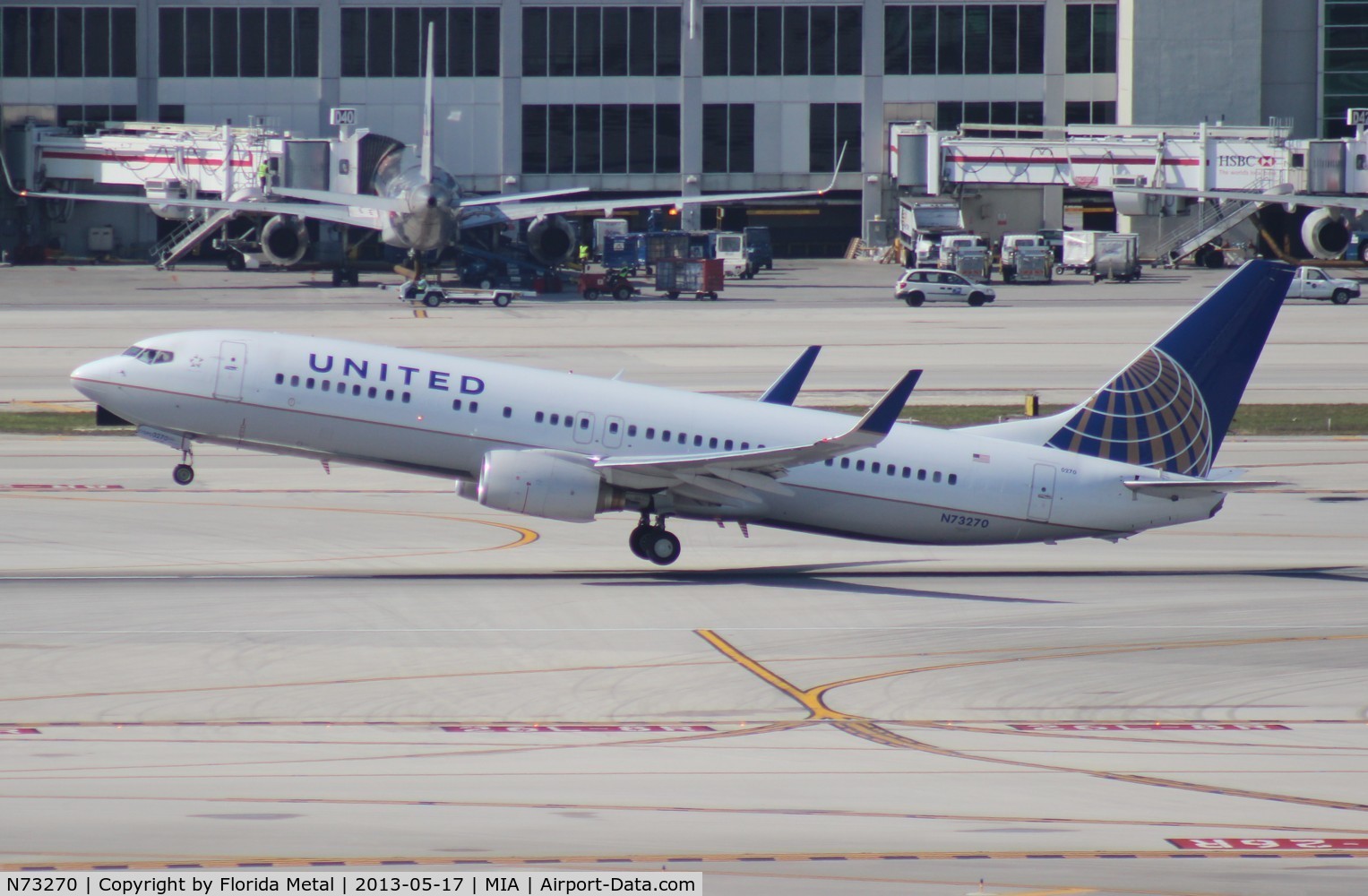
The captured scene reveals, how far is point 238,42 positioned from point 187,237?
54.1 ft

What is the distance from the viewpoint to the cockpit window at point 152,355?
114 ft

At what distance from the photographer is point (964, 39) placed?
12875 cm

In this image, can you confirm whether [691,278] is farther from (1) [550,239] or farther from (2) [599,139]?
(2) [599,139]

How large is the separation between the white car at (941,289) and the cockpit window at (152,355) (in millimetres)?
65812

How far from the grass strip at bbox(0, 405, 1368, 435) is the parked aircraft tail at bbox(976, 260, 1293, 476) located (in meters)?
19.2

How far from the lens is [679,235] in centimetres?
10850

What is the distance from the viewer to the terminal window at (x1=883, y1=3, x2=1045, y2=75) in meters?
128

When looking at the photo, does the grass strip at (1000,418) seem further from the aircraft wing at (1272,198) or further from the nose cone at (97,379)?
the nose cone at (97,379)

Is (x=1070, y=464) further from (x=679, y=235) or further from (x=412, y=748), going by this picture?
(x=679, y=235)

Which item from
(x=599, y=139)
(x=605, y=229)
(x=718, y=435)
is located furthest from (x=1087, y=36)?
(x=718, y=435)

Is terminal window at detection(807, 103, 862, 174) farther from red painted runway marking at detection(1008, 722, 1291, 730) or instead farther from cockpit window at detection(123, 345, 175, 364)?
red painted runway marking at detection(1008, 722, 1291, 730)

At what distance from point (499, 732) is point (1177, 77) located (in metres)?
114

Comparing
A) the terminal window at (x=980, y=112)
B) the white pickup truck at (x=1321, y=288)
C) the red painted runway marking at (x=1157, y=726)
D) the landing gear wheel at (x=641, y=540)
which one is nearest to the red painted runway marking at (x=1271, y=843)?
the red painted runway marking at (x=1157, y=726)

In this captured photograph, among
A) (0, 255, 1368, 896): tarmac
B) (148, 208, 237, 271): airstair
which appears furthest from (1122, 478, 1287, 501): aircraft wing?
(148, 208, 237, 271): airstair
